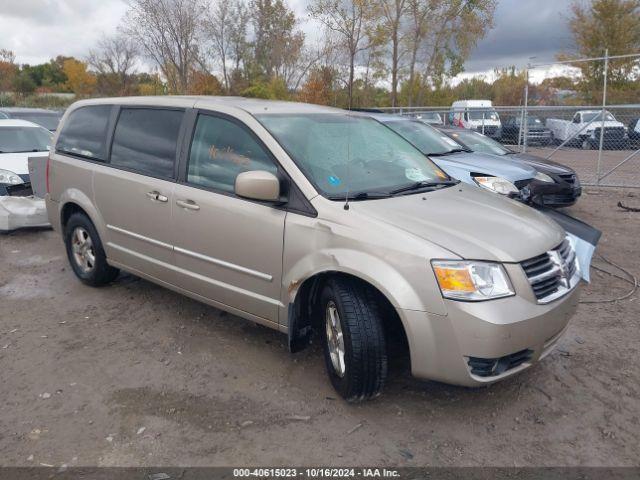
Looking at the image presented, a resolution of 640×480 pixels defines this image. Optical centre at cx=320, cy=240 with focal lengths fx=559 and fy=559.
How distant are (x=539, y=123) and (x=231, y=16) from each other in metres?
16.8

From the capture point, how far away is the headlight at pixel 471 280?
9.41 ft

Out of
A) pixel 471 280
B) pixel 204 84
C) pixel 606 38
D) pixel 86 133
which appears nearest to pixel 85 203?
pixel 86 133

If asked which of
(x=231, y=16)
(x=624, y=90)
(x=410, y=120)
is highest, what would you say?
(x=231, y=16)

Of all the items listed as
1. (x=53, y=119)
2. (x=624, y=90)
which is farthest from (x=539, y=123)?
(x=53, y=119)

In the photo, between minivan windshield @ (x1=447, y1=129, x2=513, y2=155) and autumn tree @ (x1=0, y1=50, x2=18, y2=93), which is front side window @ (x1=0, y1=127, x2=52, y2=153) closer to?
minivan windshield @ (x1=447, y1=129, x2=513, y2=155)

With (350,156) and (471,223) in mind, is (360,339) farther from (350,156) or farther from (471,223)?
(350,156)

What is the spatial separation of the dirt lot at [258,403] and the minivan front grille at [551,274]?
2.25 ft

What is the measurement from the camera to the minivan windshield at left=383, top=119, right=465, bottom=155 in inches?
312

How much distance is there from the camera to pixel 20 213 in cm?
Result: 741

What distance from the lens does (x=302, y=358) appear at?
12.9 ft

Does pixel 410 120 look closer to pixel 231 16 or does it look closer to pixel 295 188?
pixel 295 188

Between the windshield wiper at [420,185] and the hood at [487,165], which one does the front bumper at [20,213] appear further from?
the windshield wiper at [420,185]

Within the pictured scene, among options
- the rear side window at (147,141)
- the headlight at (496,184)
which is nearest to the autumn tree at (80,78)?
the headlight at (496,184)

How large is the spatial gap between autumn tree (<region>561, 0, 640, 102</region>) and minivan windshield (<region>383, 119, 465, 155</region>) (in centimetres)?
1768
